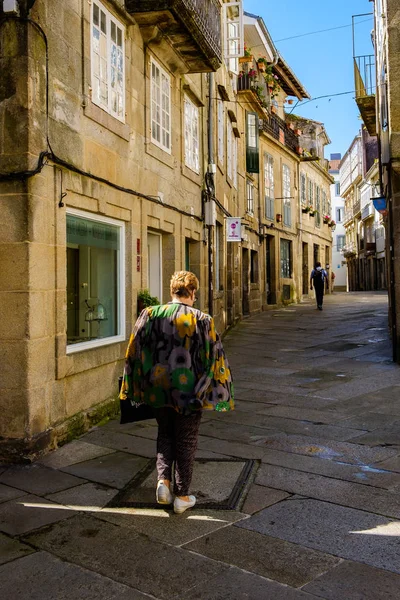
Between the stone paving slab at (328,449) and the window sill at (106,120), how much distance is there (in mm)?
4036

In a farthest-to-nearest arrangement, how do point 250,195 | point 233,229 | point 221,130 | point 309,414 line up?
point 250,195 < point 233,229 < point 221,130 < point 309,414

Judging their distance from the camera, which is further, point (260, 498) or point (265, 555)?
point (260, 498)

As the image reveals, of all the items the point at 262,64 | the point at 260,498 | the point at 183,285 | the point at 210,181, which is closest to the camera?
the point at 183,285

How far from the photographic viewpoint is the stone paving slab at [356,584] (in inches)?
120

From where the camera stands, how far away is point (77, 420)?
6426mm

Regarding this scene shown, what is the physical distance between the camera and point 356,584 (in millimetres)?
3156

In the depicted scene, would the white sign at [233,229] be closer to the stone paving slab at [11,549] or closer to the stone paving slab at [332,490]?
the stone paving slab at [332,490]

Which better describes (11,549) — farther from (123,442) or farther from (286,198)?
(286,198)

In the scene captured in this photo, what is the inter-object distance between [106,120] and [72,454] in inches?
154

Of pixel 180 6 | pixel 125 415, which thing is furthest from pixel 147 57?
pixel 125 415

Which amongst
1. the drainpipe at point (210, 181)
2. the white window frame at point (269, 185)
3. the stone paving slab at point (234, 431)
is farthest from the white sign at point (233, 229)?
the stone paving slab at point (234, 431)

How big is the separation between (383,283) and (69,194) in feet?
130

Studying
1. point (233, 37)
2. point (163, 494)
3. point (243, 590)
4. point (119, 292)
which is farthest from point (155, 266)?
point (233, 37)

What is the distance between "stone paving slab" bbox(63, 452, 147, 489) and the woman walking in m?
0.76
